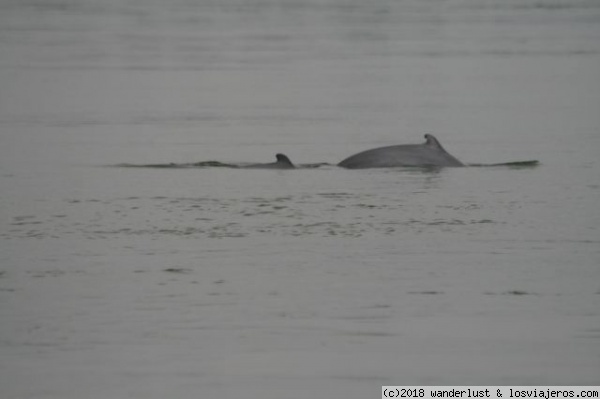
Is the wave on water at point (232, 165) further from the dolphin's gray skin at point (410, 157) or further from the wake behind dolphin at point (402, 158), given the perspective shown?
the dolphin's gray skin at point (410, 157)

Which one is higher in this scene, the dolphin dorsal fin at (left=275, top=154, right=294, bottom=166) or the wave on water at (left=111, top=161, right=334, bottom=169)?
the dolphin dorsal fin at (left=275, top=154, right=294, bottom=166)

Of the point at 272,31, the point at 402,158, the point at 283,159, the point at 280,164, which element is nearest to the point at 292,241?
the point at 283,159

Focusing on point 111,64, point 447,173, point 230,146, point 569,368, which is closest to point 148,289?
point 569,368

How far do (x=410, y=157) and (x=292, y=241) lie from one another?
187 inches

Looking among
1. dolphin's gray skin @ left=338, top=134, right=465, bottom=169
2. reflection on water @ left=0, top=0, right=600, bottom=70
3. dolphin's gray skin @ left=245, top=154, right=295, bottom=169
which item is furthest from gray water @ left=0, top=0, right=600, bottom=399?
reflection on water @ left=0, top=0, right=600, bottom=70

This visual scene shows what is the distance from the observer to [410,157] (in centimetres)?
1925

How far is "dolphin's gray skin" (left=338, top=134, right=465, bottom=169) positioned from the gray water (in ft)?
0.72

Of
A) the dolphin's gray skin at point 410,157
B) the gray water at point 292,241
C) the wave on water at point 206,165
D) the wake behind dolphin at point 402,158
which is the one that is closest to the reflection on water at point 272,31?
the gray water at point 292,241

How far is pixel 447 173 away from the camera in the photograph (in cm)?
1884

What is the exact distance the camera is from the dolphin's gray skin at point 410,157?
1923 centimetres

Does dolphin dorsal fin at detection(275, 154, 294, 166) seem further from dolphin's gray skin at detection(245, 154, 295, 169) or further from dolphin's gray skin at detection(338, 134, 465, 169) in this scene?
dolphin's gray skin at detection(338, 134, 465, 169)

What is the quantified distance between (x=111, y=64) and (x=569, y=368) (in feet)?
99.4

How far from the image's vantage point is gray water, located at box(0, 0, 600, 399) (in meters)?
10.7

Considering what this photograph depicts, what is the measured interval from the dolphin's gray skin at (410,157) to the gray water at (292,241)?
0.22 meters
